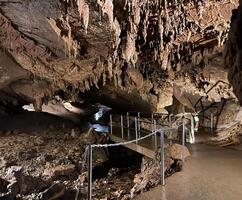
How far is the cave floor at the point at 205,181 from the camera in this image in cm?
515

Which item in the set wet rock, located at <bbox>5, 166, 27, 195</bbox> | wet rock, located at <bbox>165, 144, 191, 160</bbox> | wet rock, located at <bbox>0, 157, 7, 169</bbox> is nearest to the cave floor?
wet rock, located at <bbox>165, 144, 191, 160</bbox>

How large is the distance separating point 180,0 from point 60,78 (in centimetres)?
698

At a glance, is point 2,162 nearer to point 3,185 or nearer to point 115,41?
point 3,185

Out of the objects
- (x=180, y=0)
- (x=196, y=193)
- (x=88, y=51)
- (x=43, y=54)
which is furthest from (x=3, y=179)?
(x=180, y=0)

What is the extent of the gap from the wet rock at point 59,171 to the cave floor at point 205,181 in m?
4.41

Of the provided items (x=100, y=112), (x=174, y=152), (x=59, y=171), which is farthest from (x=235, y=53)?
(x=100, y=112)

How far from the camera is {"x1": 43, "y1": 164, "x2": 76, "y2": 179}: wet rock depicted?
33.2ft

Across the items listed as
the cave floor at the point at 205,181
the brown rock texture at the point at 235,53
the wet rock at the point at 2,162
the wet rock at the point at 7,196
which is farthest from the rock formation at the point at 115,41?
the wet rock at the point at 7,196

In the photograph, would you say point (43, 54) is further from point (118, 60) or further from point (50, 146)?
point (50, 146)

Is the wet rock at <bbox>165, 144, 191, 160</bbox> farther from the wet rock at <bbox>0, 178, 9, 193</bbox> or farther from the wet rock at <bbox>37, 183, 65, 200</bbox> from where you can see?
the wet rock at <bbox>0, 178, 9, 193</bbox>

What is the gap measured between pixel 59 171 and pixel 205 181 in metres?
5.87

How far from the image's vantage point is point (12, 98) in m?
15.5

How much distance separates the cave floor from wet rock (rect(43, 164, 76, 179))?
4.41m

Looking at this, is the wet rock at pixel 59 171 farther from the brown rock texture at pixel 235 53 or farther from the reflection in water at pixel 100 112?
the reflection in water at pixel 100 112
